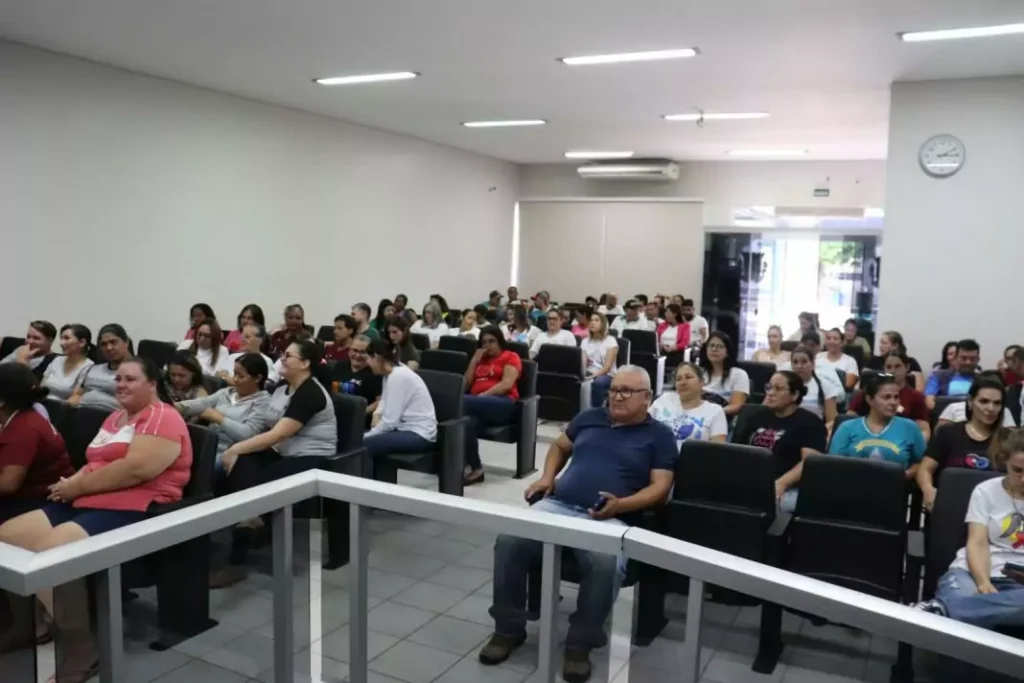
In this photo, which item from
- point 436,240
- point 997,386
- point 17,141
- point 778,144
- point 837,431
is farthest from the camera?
A: point 436,240

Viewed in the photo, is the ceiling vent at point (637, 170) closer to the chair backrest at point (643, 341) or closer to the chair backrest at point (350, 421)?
the chair backrest at point (643, 341)

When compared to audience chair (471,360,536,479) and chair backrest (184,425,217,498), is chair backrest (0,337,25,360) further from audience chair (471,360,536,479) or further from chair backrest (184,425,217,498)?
chair backrest (184,425,217,498)

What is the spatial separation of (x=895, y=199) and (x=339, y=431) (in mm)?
5303

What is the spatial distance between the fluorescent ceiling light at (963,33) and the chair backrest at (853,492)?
3.58m

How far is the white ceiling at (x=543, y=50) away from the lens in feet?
16.7

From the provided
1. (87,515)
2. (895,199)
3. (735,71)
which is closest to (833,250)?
(895,199)

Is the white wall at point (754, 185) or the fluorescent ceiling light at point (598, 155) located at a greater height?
the fluorescent ceiling light at point (598, 155)

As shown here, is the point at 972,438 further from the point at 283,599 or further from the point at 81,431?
the point at 81,431

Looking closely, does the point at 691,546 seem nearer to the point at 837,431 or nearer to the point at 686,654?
the point at 686,654

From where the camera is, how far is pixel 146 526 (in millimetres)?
1600

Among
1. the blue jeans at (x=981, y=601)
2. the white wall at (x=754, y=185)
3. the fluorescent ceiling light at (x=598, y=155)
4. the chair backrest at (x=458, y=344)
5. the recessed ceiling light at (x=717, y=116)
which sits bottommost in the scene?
the blue jeans at (x=981, y=601)

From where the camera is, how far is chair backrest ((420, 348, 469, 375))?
6.29 meters

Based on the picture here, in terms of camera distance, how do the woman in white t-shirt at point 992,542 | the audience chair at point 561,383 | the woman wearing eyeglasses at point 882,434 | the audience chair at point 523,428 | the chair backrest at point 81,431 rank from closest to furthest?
the woman in white t-shirt at point 992,542 < the chair backrest at point 81,431 < the woman wearing eyeglasses at point 882,434 < the audience chair at point 523,428 < the audience chair at point 561,383

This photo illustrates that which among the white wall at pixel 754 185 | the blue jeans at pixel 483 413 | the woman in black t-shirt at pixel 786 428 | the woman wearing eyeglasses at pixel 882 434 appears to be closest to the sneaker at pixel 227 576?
the woman in black t-shirt at pixel 786 428
